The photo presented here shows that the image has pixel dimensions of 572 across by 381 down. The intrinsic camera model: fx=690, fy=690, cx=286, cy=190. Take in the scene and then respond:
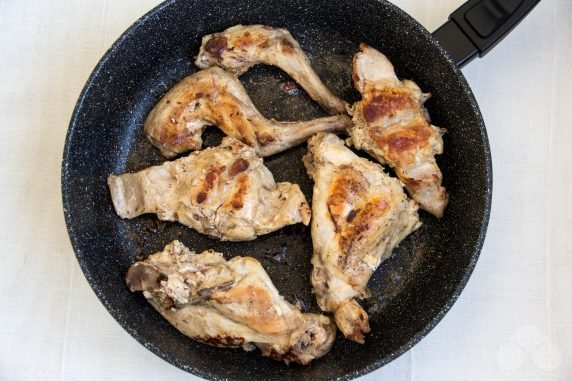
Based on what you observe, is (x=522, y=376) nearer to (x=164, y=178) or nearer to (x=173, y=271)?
(x=173, y=271)

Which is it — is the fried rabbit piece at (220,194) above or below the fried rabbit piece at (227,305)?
above

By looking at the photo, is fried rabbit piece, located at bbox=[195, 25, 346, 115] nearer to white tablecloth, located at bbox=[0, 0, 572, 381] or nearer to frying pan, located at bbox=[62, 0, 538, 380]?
frying pan, located at bbox=[62, 0, 538, 380]

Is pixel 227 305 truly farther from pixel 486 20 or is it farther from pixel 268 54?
pixel 486 20

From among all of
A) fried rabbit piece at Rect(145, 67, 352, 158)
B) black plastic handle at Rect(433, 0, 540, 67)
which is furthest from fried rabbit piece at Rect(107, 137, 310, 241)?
black plastic handle at Rect(433, 0, 540, 67)

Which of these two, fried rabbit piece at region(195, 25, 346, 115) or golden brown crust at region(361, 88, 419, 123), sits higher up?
fried rabbit piece at region(195, 25, 346, 115)

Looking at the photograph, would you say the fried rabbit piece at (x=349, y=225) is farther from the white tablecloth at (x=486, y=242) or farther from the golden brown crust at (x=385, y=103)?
the white tablecloth at (x=486, y=242)

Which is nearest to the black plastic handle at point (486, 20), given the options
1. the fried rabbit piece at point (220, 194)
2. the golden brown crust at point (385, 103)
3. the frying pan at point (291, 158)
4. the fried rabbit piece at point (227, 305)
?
the frying pan at point (291, 158)

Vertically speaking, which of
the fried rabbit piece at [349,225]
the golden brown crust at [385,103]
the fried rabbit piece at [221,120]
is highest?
the fried rabbit piece at [221,120]
